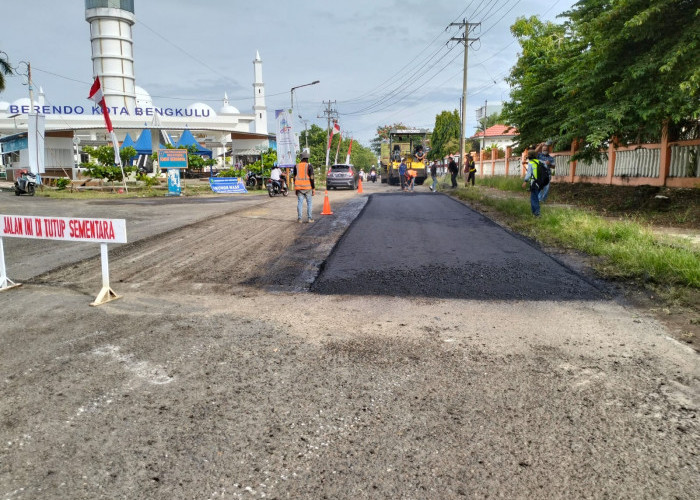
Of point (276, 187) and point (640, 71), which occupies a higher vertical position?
point (640, 71)

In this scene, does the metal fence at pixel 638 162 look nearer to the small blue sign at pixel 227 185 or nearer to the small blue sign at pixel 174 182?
the small blue sign at pixel 227 185

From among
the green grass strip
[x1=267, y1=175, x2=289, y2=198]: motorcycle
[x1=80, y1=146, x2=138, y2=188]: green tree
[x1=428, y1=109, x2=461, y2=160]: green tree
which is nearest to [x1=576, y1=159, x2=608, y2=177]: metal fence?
the green grass strip

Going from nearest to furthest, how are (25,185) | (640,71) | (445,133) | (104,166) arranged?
(640,71) < (25,185) < (104,166) < (445,133)

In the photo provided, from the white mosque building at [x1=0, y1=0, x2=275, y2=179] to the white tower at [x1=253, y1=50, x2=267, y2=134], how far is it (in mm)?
347

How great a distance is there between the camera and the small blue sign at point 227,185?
27.4m

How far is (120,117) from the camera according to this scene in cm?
5062

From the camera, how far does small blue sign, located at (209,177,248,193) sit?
1078 inches

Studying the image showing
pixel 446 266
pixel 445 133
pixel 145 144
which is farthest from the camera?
pixel 445 133

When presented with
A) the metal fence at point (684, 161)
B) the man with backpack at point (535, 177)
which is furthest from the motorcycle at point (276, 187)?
the metal fence at point (684, 161)

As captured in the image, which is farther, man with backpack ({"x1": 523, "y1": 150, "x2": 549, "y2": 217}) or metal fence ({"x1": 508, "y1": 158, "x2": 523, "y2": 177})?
metal fence ({"x1": 508, "y1": 158, "x2": 523, "y2": 177})

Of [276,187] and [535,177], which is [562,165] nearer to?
[535,177]

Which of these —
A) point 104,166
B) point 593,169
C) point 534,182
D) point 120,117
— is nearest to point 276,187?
point 104,166

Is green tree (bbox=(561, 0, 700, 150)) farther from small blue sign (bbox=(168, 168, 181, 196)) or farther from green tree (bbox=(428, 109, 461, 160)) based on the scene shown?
green tree (bbox=(428, 109, 461, 160))

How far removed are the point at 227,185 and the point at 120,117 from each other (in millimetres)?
29548
